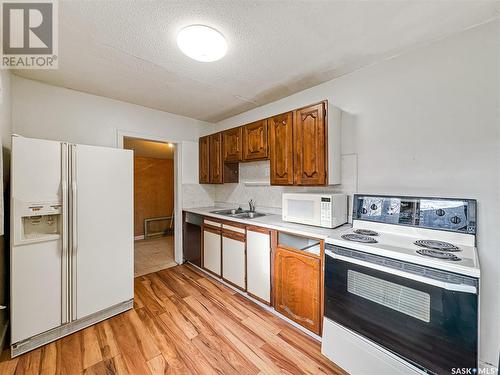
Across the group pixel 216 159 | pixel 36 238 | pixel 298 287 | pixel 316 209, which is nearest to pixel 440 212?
pixel 316 209

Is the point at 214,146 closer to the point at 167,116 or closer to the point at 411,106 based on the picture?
the point at 167,116

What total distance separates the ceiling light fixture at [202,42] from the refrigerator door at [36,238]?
138 centimetres

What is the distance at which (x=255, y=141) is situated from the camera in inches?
101

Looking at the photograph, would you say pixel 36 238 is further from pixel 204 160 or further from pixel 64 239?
pixel 204 160

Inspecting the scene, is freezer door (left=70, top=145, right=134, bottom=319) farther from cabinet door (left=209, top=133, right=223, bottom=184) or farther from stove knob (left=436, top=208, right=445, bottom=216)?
stove knob (left=436, top=208, right=445, bottom=216)

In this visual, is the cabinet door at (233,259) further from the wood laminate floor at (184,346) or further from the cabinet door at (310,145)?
the cabinet door at (310,145)

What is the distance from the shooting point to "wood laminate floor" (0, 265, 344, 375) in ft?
4.83

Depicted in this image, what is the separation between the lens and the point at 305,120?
6.70 ft

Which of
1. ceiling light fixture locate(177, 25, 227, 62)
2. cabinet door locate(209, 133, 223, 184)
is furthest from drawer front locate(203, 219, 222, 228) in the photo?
ceiling light fixture locate(177, 25, 227, 62)

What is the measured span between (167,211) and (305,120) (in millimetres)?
4393

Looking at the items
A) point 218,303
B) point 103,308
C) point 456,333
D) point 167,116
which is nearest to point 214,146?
point 167,116
